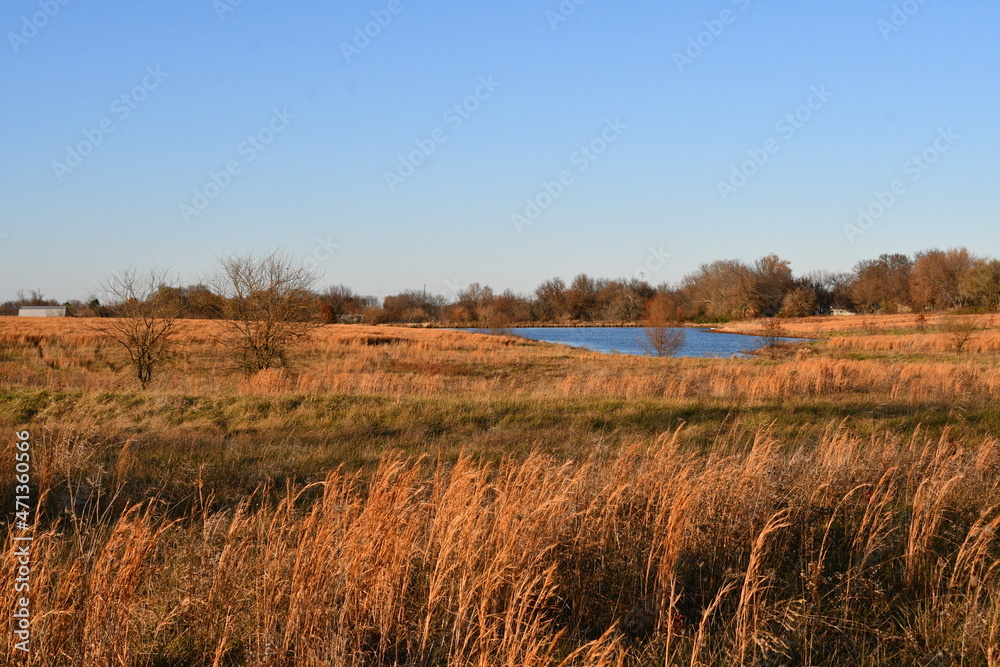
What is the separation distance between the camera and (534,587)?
3.57 meters

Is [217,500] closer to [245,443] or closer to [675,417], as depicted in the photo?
[245,443]

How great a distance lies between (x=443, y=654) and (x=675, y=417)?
7.54 metres

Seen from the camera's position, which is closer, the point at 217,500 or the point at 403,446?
the point at 217,500

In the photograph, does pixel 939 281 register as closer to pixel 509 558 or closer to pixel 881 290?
pixel 881 290

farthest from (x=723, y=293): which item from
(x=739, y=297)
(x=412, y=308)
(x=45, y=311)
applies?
(x=45, y=311)

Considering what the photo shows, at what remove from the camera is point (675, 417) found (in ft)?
32.6

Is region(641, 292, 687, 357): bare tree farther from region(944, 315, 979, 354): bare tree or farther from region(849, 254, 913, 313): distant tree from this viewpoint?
region(849, 254, 913, 313): distant tree

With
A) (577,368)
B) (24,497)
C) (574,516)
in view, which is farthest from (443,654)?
(577,368)

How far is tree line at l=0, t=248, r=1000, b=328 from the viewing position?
238ft

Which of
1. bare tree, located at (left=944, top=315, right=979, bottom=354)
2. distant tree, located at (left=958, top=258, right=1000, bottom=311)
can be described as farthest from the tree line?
bare tree, located at (left=944, top=315, right=979, bottom=354)

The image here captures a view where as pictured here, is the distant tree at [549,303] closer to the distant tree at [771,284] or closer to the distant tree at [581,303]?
the distant tree at [581,303]

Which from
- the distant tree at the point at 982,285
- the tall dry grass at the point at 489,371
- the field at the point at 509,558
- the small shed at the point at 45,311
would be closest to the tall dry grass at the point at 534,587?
the field at the point at 509,558

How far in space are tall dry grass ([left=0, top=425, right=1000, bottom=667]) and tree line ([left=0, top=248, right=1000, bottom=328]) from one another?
49303 millimetres

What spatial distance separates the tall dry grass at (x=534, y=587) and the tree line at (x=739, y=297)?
4930cm
